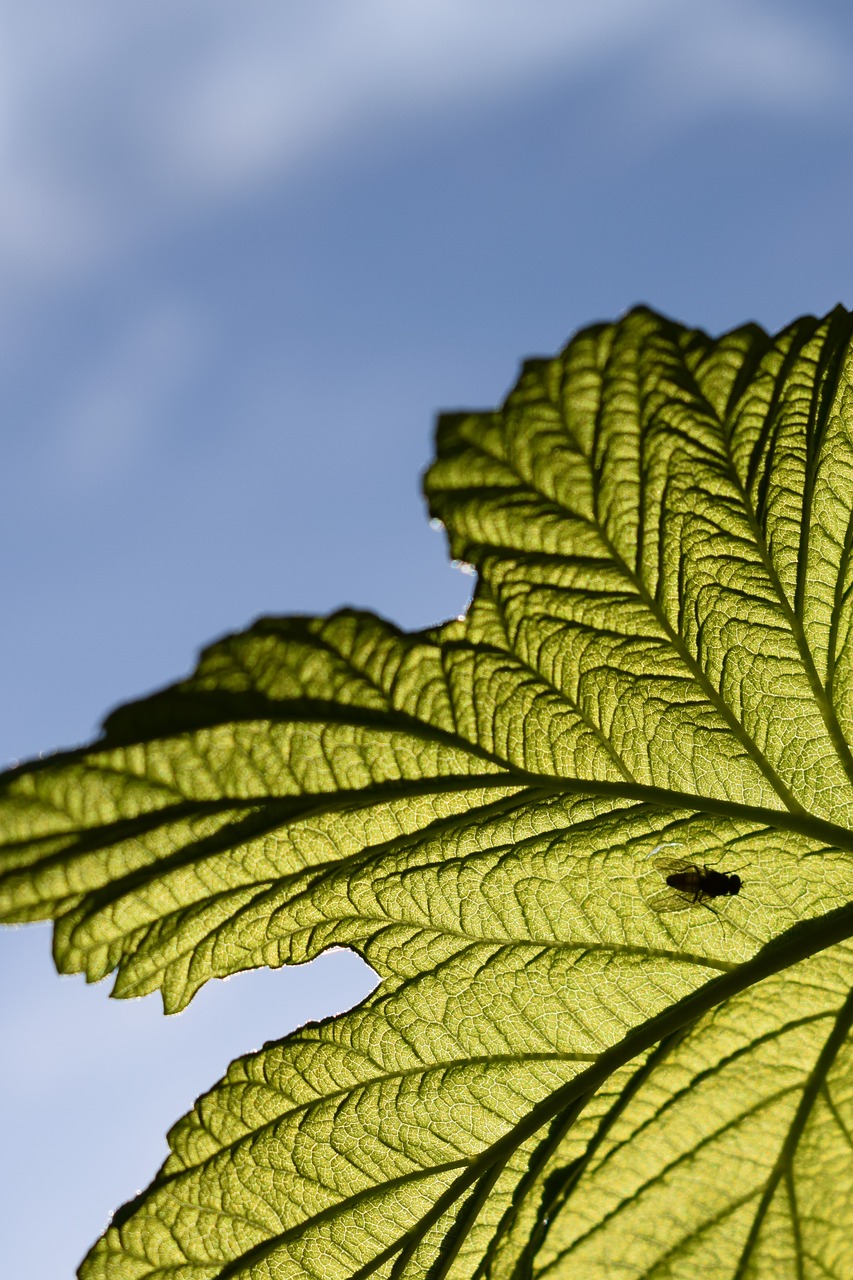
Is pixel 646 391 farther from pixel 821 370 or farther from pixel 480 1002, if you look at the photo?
pixel 480 1002

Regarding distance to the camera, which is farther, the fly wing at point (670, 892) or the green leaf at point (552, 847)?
the fly wing at point (670, 892)

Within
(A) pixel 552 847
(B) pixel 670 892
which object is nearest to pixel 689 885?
(B) pixel 670 892

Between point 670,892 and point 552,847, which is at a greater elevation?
point 552,847

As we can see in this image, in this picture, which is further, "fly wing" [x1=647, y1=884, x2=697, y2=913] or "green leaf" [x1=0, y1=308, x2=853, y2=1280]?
"fly wing" [x1=647, y1=884, x2=697, y2=913]

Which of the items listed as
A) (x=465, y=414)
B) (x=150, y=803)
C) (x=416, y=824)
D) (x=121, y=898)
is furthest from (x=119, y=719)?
(x=465, y=414)

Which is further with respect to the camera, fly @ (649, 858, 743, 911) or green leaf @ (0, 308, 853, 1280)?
fly @ (649, 858, 743, 911)

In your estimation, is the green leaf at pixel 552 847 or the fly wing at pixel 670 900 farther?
the fly wing at pixel 670 900

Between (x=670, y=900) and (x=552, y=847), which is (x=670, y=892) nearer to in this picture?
(x=670, y=900)

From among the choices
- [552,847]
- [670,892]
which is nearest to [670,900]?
[670,892]
